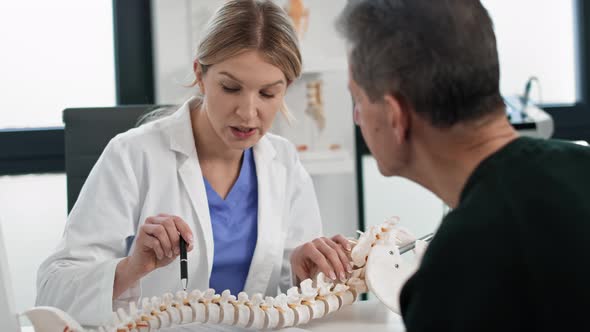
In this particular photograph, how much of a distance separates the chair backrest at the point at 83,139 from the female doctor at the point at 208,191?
0.17 m

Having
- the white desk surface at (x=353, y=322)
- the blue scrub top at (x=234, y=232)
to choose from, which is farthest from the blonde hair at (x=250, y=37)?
the white desk surface at (x=353, y=322)

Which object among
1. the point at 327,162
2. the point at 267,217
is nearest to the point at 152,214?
the point at 267,217

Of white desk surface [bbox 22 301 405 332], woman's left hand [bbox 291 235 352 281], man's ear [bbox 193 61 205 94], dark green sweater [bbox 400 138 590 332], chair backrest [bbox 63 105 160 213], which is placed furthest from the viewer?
chair backrest [bbox 63 105 160 213]

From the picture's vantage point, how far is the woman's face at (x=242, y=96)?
1831 mm

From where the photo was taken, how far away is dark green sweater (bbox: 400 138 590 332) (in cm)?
85

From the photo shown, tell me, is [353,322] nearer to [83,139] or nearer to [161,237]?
[161,237]

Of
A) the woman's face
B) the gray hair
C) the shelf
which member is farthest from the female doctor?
the shelf

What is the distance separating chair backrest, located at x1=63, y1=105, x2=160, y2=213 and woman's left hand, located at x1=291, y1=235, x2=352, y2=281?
0.62m

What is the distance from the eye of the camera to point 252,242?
1.97 meters

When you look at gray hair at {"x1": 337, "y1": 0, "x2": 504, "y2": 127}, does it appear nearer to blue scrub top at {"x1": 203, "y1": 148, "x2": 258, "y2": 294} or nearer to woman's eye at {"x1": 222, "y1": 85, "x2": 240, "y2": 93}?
woman's eye at {"x1": 222, "y1": 85, "x2": 240, "y2": 93}

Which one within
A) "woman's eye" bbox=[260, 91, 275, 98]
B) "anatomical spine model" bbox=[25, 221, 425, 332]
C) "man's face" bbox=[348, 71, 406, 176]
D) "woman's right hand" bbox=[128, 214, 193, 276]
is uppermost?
"woman's eye" bbox=[260, 91, 275, 98]

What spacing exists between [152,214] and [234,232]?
20 cm

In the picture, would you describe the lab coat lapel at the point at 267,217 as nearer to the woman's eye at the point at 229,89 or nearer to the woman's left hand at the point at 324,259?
the woman's left hand at the point at 324,259

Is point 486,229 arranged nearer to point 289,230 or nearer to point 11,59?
point 289,230
